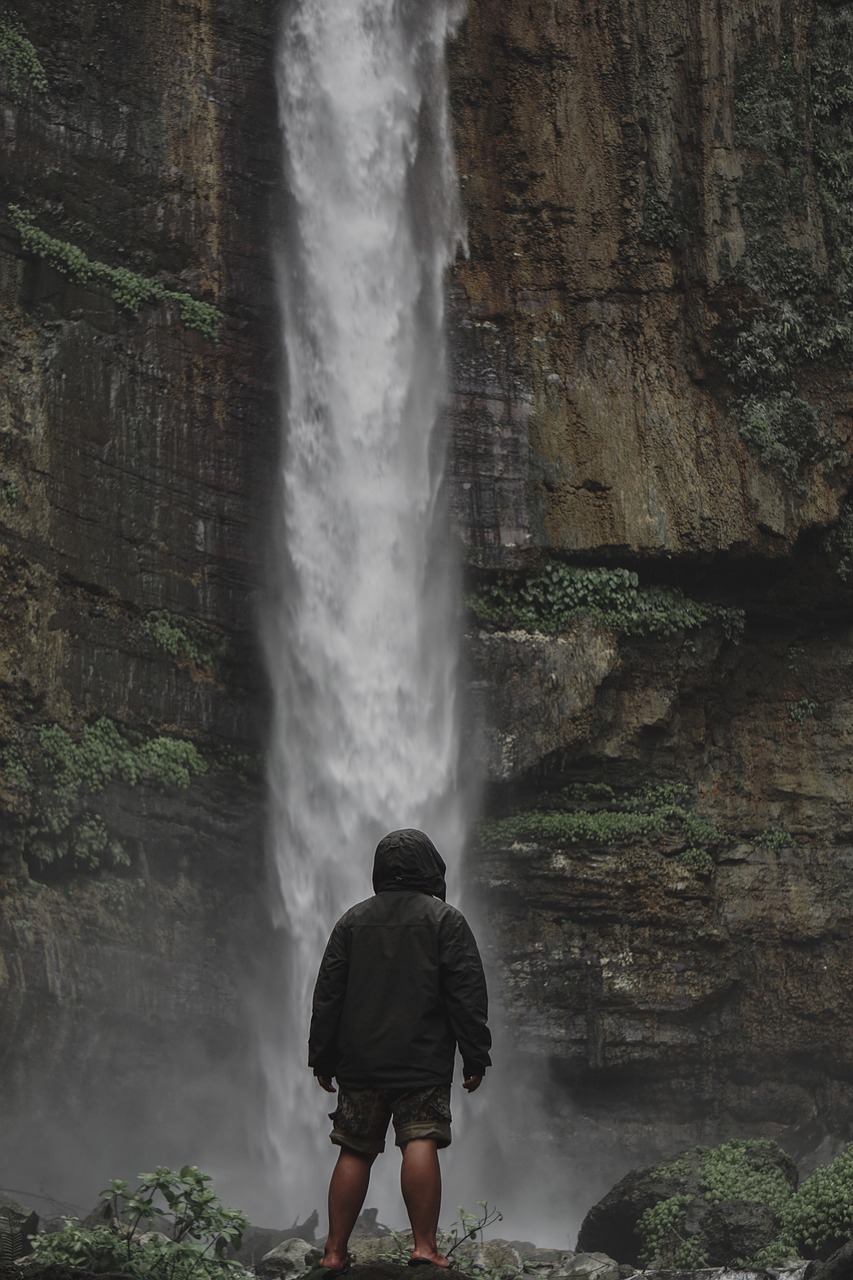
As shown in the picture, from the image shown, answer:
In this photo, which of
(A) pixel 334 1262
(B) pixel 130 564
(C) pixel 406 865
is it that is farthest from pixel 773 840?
(A) pixel 334 1262

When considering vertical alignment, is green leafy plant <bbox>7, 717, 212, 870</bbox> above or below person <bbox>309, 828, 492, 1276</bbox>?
above

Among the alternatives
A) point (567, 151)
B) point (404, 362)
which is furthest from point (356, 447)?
point (567, 151)

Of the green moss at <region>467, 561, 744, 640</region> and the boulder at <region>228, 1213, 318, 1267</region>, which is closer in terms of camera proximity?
the boulder at <region>228, 1213, 318, 1267</region>

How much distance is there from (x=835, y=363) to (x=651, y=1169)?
29.6 ft

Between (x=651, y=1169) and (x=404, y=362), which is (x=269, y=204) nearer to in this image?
(x=404, y=362)

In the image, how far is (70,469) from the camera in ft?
43.7

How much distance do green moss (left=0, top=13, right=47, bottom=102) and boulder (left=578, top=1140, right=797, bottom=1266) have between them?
1171 cm

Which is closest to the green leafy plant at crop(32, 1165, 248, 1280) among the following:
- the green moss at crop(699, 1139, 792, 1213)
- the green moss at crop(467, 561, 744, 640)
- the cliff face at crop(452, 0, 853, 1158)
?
the green moss at crop(699, 1139, 792, 1213)

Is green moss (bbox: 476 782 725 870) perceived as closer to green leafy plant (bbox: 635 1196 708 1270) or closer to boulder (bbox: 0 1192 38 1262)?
green leafy plant (bbox: 635 1196 708 1270)

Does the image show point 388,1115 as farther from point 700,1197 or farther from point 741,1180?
point 741,1180

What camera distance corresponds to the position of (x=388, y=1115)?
5102mm

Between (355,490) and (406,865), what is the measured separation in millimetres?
9795

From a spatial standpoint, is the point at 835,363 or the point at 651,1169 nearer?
the point at 651,1169

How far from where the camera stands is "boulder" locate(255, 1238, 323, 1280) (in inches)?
321
